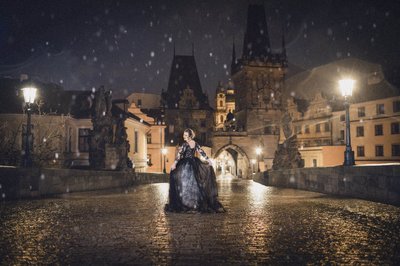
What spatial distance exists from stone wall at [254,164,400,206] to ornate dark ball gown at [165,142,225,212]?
478cm

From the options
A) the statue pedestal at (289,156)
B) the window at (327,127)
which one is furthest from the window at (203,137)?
the statue pedestal at (289,156)

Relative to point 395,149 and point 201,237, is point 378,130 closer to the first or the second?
point 395,149

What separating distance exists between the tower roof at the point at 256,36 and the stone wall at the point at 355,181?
2295 inches

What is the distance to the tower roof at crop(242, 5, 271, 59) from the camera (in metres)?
74.2

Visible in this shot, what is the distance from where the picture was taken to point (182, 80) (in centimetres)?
7469

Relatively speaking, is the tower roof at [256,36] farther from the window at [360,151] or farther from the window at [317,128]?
the window at [360,151]

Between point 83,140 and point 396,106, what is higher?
point 396,106

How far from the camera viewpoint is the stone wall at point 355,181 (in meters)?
10.3

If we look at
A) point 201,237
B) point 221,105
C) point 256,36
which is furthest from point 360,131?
point 221,105

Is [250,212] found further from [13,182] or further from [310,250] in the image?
[13,182]

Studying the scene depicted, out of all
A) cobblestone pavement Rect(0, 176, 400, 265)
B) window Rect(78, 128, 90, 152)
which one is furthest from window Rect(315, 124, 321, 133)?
cobblestone pavement Rect(0, 176, 400, 265)

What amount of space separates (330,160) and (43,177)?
44.8m

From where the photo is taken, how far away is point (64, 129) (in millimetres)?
32562

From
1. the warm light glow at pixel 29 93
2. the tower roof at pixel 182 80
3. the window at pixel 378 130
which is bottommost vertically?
the warm light glow at pixel 29 93
